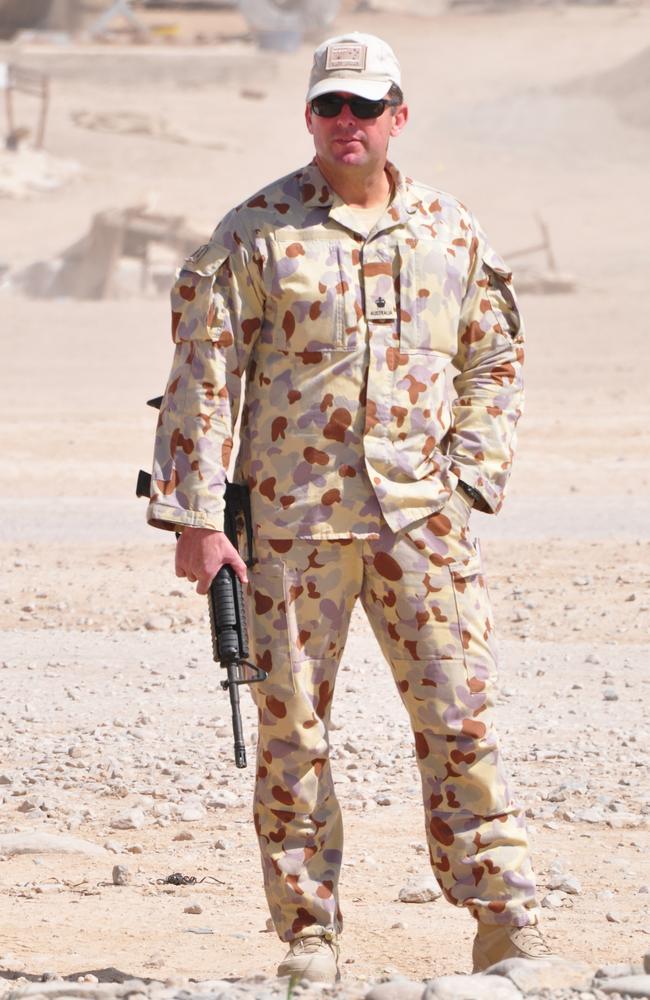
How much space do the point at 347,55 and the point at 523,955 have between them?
5.70ft

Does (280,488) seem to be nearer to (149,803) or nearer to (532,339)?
(149,803)

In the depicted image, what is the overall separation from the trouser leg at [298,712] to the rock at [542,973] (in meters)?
0.39

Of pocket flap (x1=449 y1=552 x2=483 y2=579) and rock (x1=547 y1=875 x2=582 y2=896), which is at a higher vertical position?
pocket flap (x1=449 y1=552 x2=483 y2=579)

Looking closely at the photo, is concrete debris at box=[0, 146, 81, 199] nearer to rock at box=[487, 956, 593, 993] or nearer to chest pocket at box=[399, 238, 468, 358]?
chest pocket at box=[399, 238, 468, 358]

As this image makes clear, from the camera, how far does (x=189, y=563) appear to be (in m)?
3.61

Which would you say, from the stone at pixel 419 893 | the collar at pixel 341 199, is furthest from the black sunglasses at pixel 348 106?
the stone at pixel 419 893

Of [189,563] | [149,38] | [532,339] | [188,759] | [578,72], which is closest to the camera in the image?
[189,563]

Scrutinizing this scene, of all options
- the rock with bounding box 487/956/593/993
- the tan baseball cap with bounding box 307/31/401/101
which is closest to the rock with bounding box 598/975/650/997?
the rock with bounding box 487/956/593/993

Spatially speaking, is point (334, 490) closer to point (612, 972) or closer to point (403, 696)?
point (403, 696)

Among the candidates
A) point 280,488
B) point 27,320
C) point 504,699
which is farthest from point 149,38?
point 280,488

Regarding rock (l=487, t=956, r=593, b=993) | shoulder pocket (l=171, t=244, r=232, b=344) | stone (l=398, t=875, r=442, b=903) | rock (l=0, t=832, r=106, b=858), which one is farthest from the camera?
rock (l=0, t=832, r=106, b=858)

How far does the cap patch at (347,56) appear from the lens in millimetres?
3604

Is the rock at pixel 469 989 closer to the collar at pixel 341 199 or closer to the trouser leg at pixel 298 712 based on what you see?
the trouser leg at pixel 298 712

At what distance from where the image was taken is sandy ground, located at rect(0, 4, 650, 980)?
452 cm
